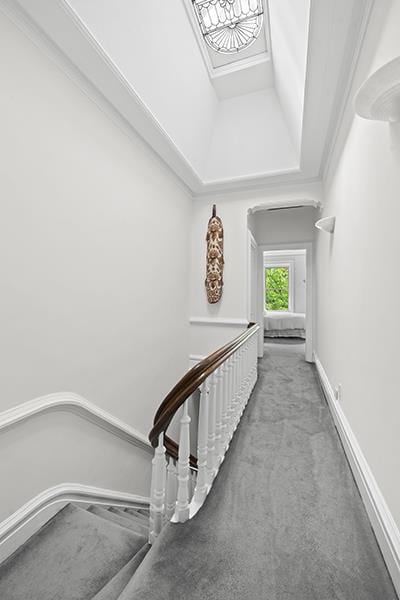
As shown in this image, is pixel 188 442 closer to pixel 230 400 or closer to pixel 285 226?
pixel 230 400

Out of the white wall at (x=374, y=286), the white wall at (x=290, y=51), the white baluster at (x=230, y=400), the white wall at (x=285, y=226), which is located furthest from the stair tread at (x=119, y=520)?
the white wall at (x=285, y=226)

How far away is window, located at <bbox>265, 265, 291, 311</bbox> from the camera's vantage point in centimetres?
888

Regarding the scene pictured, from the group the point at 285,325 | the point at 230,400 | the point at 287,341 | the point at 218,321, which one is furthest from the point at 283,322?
the point at 230,400

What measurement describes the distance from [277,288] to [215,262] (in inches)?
226

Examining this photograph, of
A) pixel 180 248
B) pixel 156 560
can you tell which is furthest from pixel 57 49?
pixel 156 560

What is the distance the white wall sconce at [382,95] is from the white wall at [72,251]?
5.74 ft

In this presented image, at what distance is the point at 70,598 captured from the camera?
113cm

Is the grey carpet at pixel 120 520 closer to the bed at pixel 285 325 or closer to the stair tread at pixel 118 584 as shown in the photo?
the stair tread at pixel 118 584

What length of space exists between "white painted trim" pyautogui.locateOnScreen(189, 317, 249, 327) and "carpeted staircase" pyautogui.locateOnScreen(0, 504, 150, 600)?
262 centimetres

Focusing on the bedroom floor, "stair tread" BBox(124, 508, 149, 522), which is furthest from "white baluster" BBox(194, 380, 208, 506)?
the bedroom floor

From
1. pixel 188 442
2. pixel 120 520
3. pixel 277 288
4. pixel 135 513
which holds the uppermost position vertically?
pixel 277 288

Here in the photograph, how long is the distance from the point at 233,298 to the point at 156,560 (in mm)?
3037

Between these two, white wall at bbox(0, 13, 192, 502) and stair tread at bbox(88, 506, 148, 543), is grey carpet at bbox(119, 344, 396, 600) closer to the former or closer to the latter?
stair tread at bbox(88, 506, 148, 543)

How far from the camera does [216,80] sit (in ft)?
9.60
